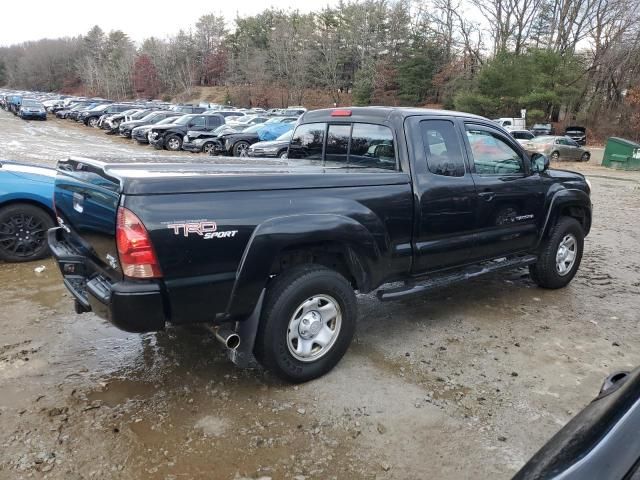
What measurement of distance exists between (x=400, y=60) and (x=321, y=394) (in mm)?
57188

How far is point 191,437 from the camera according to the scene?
9.70 ft

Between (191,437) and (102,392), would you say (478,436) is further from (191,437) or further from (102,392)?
(102,392)

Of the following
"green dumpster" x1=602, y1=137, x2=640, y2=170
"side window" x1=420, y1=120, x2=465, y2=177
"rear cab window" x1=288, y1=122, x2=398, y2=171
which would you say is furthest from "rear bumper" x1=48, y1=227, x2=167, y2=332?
"green dumpster" x1=602, y1=137, x2=640, y2=170

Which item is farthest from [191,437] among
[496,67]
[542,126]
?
[496,67]

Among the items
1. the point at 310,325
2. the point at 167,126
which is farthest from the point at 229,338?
the point at 167,126

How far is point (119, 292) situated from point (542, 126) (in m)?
38.7

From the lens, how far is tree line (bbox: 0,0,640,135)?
40.1m

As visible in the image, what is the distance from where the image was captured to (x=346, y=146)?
15.0ft

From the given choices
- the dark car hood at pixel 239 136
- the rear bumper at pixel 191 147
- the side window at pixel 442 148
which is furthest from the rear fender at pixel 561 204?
the rear bumper at pixel 191 147

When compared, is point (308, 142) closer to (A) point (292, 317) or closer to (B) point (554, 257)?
(A) point (292, 317)

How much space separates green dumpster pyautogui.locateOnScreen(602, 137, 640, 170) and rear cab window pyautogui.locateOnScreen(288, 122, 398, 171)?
70.9ft

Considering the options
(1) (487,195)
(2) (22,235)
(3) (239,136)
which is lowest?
(2) (22,235)

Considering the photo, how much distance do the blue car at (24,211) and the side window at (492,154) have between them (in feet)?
16.5

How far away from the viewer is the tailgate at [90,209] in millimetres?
2902
